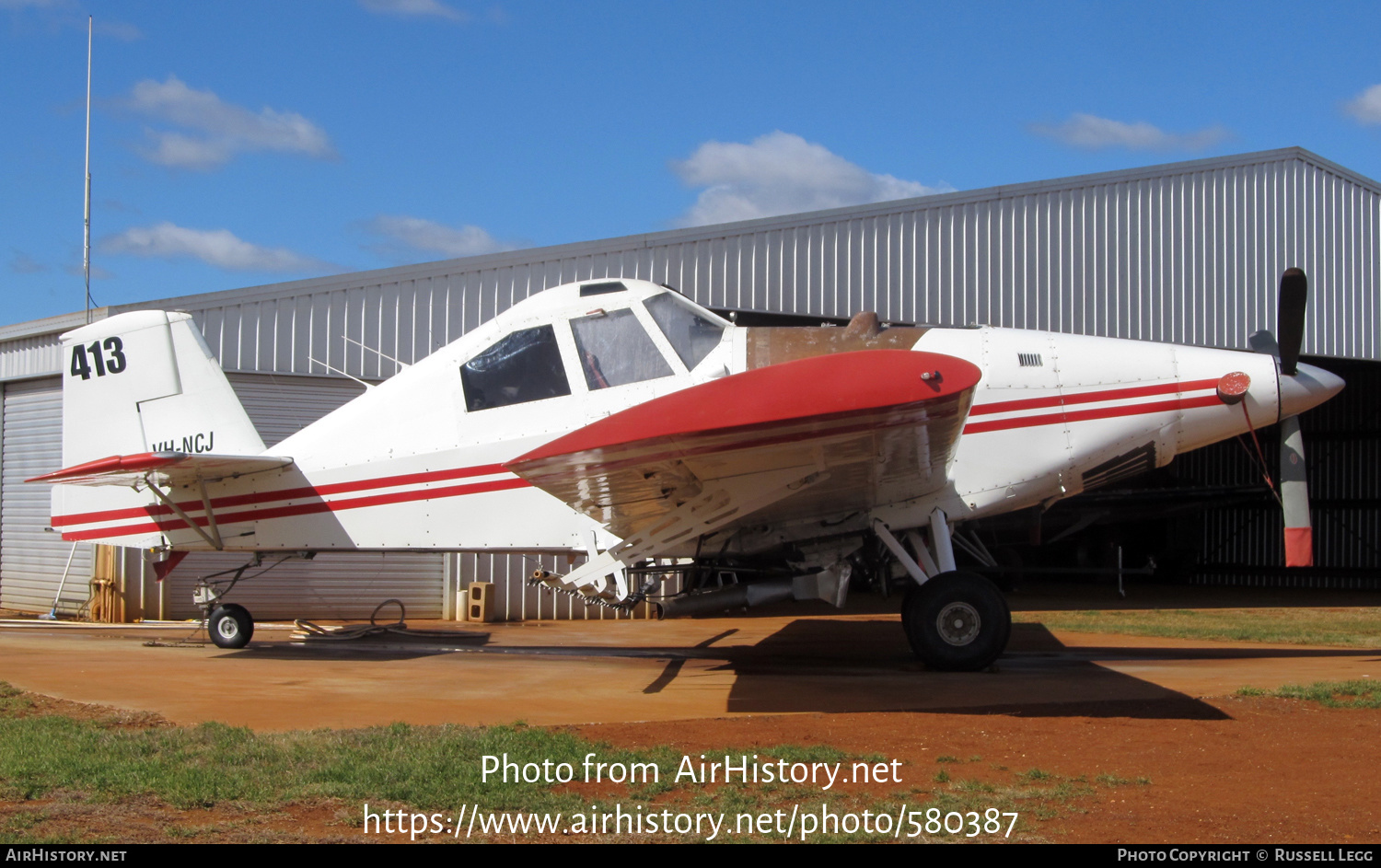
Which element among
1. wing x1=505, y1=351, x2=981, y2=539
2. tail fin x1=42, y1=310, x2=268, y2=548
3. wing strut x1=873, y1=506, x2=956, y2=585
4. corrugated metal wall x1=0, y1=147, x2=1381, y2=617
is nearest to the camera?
wing x1=505, y1=351, x2=981, y2=539

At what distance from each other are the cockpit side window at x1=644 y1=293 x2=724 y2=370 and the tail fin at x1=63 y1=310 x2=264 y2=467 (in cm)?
449

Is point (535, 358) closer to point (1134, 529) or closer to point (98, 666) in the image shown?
point (98, 666)

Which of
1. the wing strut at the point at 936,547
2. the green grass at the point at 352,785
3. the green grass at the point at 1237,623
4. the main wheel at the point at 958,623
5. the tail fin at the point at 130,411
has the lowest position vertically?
the green grass at the point at 1237,623

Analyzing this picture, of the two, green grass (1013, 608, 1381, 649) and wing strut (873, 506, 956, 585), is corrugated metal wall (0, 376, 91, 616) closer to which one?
wing strut (873, 506, 956, 585)

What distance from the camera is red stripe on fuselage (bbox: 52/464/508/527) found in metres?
8.62

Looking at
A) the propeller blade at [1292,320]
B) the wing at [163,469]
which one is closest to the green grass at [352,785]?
the wing at [163,469]

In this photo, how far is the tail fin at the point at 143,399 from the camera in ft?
32.7

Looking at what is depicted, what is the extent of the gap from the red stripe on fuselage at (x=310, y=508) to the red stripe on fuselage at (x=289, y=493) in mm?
81

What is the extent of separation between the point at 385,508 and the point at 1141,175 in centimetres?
1390

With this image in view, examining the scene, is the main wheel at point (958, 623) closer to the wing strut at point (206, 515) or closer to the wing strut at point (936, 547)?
the wing strut at point (936, 547)

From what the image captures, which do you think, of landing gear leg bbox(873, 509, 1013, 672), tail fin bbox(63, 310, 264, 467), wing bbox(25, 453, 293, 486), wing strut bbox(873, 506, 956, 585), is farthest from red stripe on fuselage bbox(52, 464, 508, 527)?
landing gear leg bbox(873, 509, 1013, 672)

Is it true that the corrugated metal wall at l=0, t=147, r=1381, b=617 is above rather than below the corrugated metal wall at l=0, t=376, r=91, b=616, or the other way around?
above

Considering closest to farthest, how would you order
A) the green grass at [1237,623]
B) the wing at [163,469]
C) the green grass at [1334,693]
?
the green grass at [1334,693], the wing at [163,469], the green grass at [1237,623]
